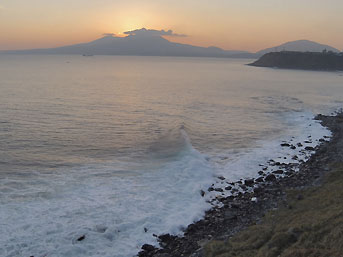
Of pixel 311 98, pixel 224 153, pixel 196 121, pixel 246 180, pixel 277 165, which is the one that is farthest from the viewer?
pixel 311 98

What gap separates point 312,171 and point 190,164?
22.1 ft

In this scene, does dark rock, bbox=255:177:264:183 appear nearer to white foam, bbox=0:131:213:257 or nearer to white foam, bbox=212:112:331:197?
white foam, bbox=212:112:331:197

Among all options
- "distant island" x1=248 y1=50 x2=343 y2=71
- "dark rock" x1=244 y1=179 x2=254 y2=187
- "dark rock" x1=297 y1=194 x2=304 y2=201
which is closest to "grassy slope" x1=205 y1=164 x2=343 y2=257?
"dark rock" x1=297 y1=194 x2=304 y2=201

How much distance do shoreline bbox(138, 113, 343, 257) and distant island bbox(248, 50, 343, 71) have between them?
15651cm

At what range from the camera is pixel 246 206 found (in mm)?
12555

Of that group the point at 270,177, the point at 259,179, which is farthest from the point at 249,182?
the point at 270,177

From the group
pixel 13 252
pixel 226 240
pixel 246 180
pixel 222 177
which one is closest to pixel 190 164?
pixel 222 177

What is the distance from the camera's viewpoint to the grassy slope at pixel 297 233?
7453 millimetres

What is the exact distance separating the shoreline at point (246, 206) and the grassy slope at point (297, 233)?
689 millimetres

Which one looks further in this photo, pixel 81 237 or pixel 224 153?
pixel 224 153

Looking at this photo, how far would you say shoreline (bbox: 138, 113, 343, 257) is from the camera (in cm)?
1001

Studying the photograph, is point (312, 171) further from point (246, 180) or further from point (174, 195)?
point (174, 195)

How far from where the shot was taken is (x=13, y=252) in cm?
974

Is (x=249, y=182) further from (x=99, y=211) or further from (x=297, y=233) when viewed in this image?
(x=99, y=211)
